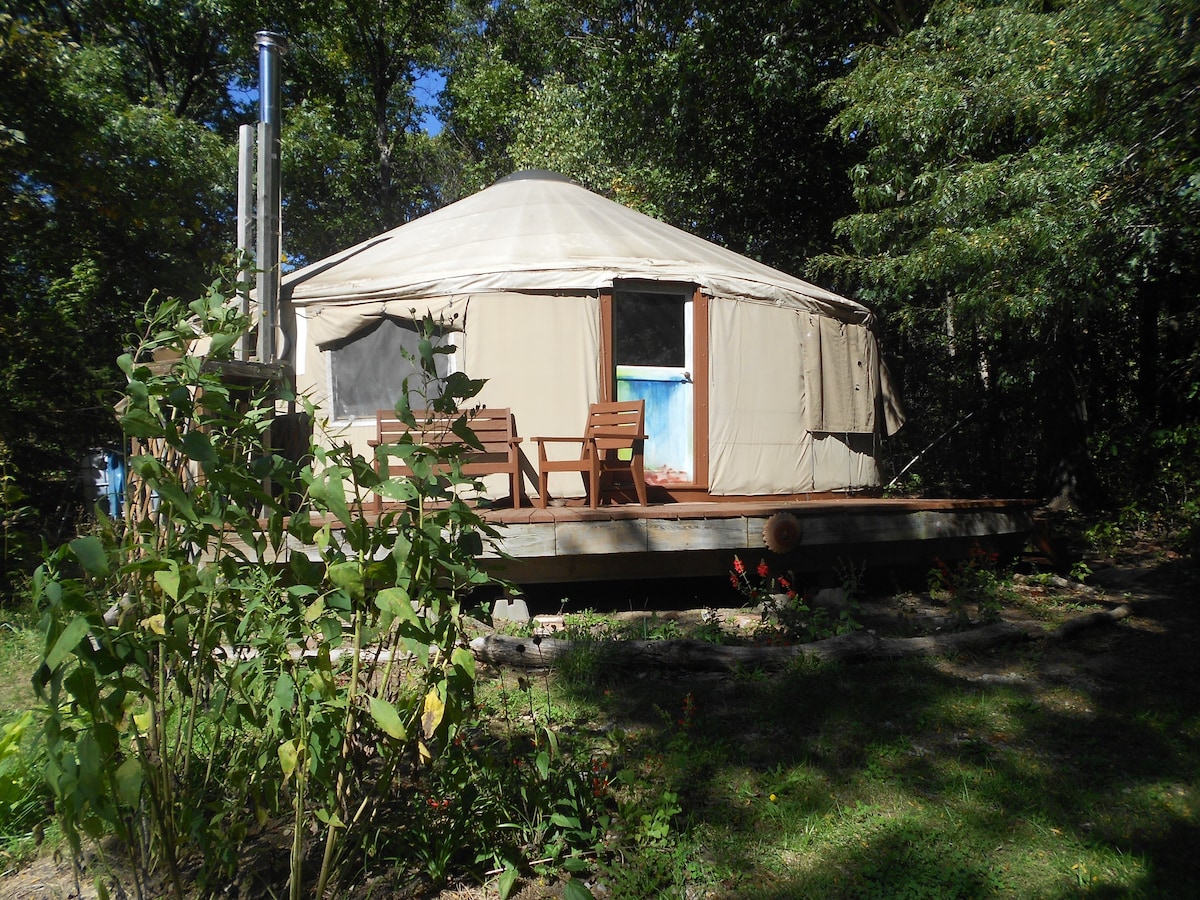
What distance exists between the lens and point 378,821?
5.95 ft

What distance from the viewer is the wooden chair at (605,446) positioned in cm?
474

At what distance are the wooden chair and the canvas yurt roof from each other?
1.03 metres

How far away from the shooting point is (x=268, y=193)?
544 cm

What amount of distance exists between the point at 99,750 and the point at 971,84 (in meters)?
6.78

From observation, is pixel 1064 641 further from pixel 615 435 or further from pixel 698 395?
pixel 698 395

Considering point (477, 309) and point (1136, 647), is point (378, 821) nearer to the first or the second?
point (1136, 647)

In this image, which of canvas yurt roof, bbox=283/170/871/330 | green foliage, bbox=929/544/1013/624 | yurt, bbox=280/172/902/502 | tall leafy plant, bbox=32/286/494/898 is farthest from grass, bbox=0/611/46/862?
green foliage, bbox=929/544/1013/624

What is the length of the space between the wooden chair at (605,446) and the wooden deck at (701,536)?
273 mm

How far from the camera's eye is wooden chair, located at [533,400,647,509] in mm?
4738

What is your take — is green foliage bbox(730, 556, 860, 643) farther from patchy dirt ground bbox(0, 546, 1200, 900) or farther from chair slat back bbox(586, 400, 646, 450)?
chair slat back bbox(586, 400, 646, 450)

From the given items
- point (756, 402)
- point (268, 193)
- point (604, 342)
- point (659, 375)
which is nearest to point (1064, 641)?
point (756, 402)

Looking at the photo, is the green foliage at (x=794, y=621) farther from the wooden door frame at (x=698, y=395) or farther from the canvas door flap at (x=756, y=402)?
the canvas door flap at (x=756, y=402)

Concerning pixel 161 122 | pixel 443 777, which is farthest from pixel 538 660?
pixel 161 122

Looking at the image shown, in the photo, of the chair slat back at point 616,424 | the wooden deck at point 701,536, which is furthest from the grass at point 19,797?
the chair slat back at point 616,424
